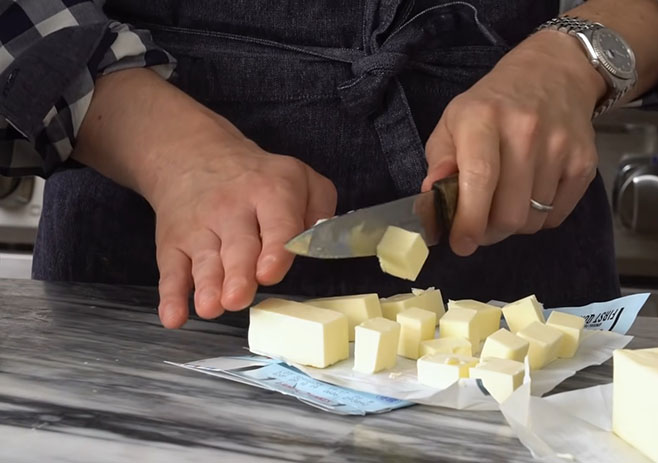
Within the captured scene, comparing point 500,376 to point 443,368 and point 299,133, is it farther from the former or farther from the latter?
point 299,133

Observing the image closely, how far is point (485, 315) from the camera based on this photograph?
0.74 meters

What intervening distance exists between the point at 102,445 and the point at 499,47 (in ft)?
2.01

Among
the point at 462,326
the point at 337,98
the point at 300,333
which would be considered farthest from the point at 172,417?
the point at 337,98

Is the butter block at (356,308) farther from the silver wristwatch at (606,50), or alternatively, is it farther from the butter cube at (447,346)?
the silver wristwatch at (606,50)

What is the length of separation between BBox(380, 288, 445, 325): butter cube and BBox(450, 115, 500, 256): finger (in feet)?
0.20

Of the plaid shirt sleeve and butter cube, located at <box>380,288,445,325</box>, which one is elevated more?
the plaid shirt sleeve

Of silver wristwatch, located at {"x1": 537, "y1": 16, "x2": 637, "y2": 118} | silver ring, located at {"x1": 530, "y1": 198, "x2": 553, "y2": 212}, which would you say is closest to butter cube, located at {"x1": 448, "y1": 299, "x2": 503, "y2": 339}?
silver ring, located at {"x1": 530, "y1": 198, "x2": 553, "y2": 212}

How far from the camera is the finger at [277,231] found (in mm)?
706

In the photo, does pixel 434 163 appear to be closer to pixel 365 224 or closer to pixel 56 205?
pixel 365 224

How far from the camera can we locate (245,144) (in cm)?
84

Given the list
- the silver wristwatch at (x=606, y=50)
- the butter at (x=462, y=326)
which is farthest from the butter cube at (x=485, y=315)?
the silver wristwatch at (x=606, y=50)

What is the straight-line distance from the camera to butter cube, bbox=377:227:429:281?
29.6 inches

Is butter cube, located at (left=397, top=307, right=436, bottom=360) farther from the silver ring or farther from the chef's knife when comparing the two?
the silver ring

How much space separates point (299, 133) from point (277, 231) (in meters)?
0.27
